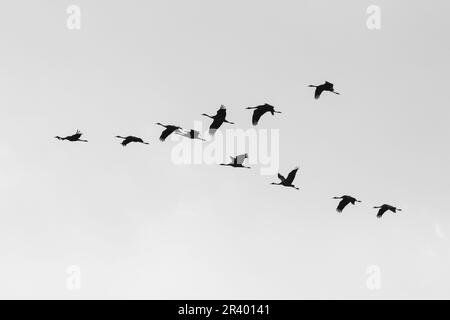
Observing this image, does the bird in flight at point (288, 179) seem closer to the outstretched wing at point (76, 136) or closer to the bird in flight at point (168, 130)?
the bird in flight at point (168, 130)

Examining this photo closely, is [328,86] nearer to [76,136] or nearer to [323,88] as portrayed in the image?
[323,88]

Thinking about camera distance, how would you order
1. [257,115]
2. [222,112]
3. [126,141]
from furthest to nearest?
1. [126,141]
2. [257,115]
3. [222,112]

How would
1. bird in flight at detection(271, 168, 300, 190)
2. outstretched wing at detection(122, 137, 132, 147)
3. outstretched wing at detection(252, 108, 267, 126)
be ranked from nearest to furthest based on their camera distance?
outstretched wing at detection(252, 108, 267, 126) < outstretched wing at detection(122, 137, 132, 147) < bird in flight at detection(271, 168, 300, 190)

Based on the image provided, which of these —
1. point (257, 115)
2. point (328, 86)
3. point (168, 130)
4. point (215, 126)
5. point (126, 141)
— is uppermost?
point (328, 86)

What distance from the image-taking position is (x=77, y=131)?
36.0 meters

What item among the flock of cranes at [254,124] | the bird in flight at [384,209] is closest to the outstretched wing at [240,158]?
the flock of cranes at [254,124]

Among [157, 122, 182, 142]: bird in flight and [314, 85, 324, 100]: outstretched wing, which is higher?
[314, 85, 324, 100]: outstretched wing

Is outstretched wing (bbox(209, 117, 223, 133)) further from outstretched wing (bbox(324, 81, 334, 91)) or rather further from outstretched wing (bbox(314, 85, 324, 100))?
outstretched wing (bbox(324, 81, 334, 91))

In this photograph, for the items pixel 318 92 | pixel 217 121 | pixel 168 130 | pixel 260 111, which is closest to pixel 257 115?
pixel 260 111

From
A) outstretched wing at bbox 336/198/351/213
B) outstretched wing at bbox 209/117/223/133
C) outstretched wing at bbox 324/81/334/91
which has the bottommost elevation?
outstretched wing at bbox 336/198/351/213

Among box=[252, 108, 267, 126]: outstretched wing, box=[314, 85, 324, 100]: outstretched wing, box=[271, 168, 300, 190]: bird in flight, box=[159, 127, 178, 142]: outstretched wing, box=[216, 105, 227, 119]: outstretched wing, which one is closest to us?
box=[216, 105, 227, 119]: outstretched wing

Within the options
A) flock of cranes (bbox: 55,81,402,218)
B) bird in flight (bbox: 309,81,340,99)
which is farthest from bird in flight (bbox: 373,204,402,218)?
bird in flight (bbox: 309,81,340,99)

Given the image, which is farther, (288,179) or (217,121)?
(288,179)
